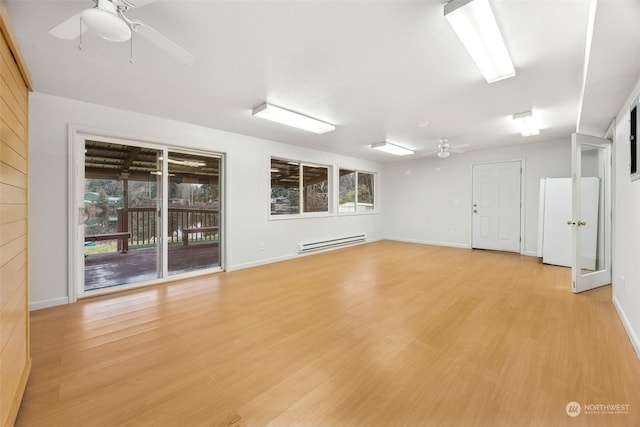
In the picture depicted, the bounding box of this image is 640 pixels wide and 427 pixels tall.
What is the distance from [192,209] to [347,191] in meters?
3.91

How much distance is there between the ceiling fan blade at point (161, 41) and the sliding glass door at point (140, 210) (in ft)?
8.10

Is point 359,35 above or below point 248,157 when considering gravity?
above

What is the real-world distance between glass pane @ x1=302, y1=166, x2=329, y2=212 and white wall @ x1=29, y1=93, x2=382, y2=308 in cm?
26

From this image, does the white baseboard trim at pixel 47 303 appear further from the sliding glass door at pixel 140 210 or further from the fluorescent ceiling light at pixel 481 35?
the fluorescent ceiling light at pixel 481 35

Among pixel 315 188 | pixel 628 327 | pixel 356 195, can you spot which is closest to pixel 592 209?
pixel 628 327

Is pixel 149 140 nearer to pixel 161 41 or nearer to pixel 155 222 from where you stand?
pixel 155 222

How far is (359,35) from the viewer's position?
75.3 inches

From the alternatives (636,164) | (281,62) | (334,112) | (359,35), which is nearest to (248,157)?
(334,112)

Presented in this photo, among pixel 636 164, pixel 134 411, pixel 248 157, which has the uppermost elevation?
pixel 248 157

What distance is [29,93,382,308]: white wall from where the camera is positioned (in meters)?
2.89

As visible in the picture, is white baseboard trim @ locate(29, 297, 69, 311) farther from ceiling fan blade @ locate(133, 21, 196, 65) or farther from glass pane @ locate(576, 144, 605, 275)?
glass pane @ locate(576, 144, 605, 275)

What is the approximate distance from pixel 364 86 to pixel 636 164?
2374 millimetres

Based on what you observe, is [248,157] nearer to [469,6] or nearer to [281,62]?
[281,62]

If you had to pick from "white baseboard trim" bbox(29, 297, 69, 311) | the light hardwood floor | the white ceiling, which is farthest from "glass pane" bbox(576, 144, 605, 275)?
"white baseboard trim" bbox(29, 297, 69, 311)
